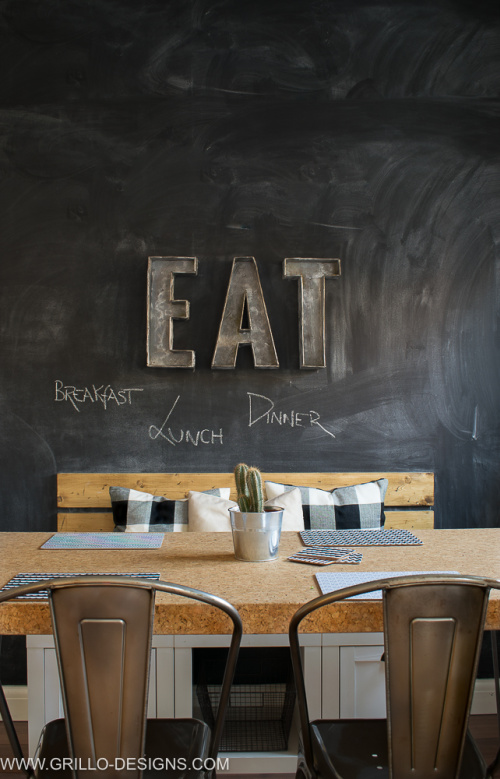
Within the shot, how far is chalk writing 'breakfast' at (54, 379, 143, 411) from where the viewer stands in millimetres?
2900

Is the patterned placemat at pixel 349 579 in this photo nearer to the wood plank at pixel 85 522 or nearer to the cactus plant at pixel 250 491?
the cactus plant at pixel 250 491

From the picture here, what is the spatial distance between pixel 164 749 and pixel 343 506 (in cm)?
156

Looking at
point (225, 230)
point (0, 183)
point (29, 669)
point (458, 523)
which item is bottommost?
point (29, 669)

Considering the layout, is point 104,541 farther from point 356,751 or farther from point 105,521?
point 105,521

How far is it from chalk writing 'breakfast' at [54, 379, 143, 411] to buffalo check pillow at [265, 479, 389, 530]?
79 centimetres

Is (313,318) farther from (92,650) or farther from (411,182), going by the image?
(92,650)

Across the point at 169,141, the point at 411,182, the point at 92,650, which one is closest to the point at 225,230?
the point at 169,141

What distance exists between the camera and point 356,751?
1.27 m

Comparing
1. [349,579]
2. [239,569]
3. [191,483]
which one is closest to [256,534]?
[239,569]

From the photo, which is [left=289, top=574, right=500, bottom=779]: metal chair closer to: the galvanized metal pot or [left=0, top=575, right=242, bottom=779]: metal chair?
[left=0, top=575, right=242, bottom=779]: metal chair

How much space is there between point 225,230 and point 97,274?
0.63 meters

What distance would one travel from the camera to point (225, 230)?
2.96 m

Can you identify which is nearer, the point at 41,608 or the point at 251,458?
the point at 41,608

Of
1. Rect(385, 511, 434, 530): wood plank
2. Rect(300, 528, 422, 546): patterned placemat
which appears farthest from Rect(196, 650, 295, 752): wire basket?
Rect(385, 511, 434, 530): wood plank
